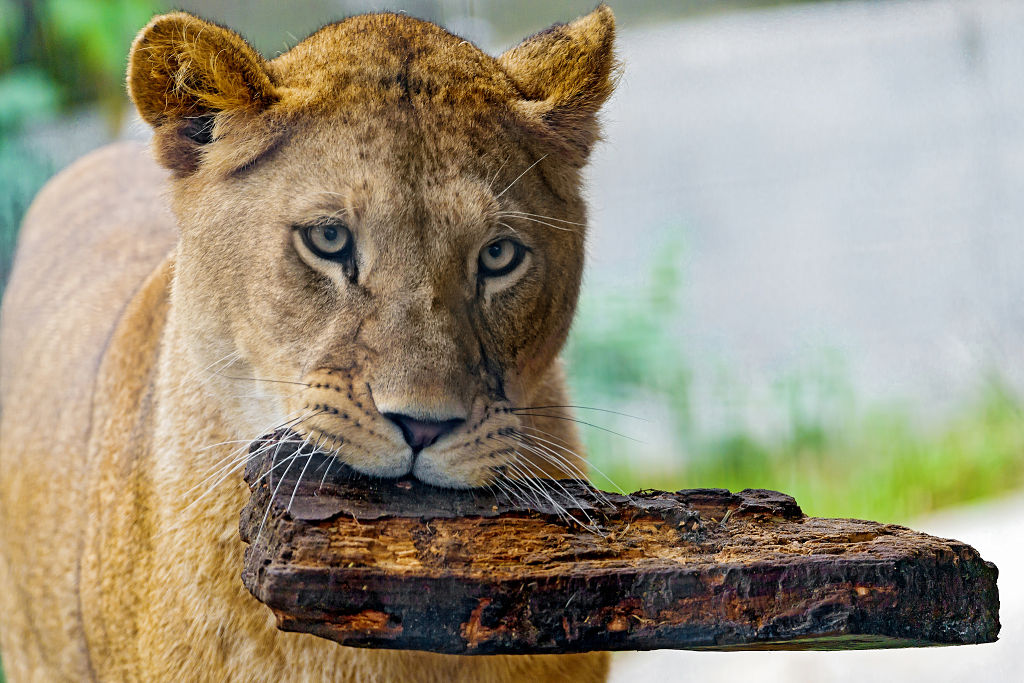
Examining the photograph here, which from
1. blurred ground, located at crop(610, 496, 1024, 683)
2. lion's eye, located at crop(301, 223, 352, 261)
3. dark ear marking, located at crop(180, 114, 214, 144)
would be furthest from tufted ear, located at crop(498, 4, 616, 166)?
blurred ground, located at crop(610, 496, 1024, 683)

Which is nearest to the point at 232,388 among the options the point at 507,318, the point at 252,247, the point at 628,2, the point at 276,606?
the point at 252,247

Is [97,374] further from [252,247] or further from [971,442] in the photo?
[971,442]

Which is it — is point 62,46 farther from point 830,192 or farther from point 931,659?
point 931,659

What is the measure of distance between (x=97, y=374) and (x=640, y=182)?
2261mm

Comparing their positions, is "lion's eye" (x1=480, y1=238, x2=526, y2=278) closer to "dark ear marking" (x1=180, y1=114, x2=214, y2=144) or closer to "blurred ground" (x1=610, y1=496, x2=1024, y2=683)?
"dark ear marking" (x1=180, y1=114, x2=214, y2=144)

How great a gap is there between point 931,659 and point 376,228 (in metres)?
2.39

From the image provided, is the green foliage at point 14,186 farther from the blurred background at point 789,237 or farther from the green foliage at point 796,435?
the green foliage at point 796,435

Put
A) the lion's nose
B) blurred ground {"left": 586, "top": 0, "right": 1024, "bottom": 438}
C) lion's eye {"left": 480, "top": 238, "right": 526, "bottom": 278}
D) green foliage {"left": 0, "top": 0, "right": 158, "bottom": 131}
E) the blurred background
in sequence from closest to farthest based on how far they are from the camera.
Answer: the lion's nose < lion's eye {"left": 480, "top": 238, "right": 526, "bottom": 278} < the blurred background < blurred ground {"left": 586, "top": 0, "right": 1024, "bottom": 438} < green foliage {"left": 0, "top": 0, "right": 158, "bottom": 131}

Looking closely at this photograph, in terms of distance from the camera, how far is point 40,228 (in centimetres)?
379

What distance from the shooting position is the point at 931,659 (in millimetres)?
3182

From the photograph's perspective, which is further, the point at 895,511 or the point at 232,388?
the point at 895,511

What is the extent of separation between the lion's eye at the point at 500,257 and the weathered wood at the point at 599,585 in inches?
21.1

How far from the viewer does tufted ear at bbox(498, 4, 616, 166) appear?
206cm

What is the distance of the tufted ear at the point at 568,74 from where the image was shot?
2.06m
